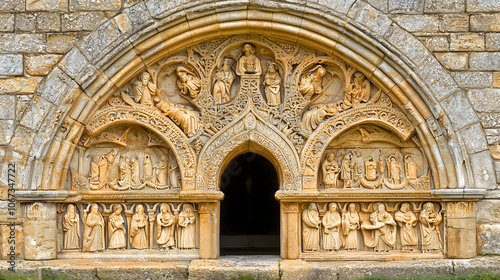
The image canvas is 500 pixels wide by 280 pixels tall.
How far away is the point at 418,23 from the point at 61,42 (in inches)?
162

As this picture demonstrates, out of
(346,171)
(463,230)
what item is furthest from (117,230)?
(463,230)

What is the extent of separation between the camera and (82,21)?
20.3 ft

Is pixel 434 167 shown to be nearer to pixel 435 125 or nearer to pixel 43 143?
pixel 435 125

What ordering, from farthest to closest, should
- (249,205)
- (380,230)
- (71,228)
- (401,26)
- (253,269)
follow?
1. (249,205)
2. (380,230)
3. (71,228)
4. (401,26)
5. (253,269)

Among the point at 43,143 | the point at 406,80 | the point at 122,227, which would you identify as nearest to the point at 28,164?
the point at 43,143

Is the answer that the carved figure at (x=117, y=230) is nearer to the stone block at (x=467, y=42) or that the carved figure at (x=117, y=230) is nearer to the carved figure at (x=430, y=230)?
the carved figure at (x=430, y=230)

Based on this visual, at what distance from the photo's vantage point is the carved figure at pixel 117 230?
6.41m

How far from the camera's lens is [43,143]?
605 centimetres

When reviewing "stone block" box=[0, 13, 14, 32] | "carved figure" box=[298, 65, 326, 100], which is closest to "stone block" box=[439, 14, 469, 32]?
"carved figure" box=[298, 65, 326, 100]

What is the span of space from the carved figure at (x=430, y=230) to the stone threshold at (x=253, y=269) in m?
0.22

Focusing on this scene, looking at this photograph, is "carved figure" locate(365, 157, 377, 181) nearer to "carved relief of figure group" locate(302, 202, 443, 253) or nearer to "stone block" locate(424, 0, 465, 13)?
"carved relief of figure group" locate(302, 202, 443, 253)

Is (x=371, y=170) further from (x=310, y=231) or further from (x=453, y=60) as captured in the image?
(x=453, y=60)

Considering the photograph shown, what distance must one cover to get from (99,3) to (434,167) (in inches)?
172

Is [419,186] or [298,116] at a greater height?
[298,116]
